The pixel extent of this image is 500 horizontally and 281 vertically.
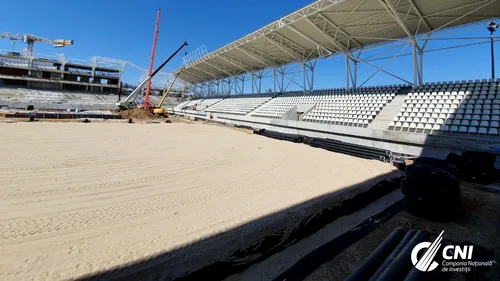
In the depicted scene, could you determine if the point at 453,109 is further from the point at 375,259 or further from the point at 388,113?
the point at 375,259

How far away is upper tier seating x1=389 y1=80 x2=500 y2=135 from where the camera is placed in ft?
35.6

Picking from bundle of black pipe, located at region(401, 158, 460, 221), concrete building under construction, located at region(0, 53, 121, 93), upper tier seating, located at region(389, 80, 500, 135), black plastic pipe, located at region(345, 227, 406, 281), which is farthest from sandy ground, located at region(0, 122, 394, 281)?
concrete building under construction, located at region(0, 53, 121, 93)

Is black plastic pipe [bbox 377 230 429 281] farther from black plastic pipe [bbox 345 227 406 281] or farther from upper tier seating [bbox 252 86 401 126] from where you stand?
upper tier seating [bbox 252 86 401 126]

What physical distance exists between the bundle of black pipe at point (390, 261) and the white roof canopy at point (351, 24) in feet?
50.0

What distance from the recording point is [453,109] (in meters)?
12.3

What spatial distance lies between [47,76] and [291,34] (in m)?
62.8

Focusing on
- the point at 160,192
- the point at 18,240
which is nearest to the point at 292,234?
the point at 160,192

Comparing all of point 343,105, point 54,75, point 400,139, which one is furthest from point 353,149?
point 54,75

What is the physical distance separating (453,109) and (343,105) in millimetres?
7584

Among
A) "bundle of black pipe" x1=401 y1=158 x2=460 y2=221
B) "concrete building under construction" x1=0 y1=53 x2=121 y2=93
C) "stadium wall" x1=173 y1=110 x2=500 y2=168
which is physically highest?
"concrete building under construction" x1=0 y1=53 x2=121 y2=93

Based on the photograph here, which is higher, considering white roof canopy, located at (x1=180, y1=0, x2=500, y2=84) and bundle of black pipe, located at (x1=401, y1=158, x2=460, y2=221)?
white roof canopy, located at (x1=180, y1=0, x2=500, y2=84)

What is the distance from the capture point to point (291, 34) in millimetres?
20734

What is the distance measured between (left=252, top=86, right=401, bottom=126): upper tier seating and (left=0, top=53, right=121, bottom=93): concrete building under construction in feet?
183

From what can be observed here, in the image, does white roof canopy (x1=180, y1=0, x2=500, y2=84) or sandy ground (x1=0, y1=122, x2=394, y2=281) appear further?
white roof canopy (x1=180, y1=0, x2=500, y2=84)
